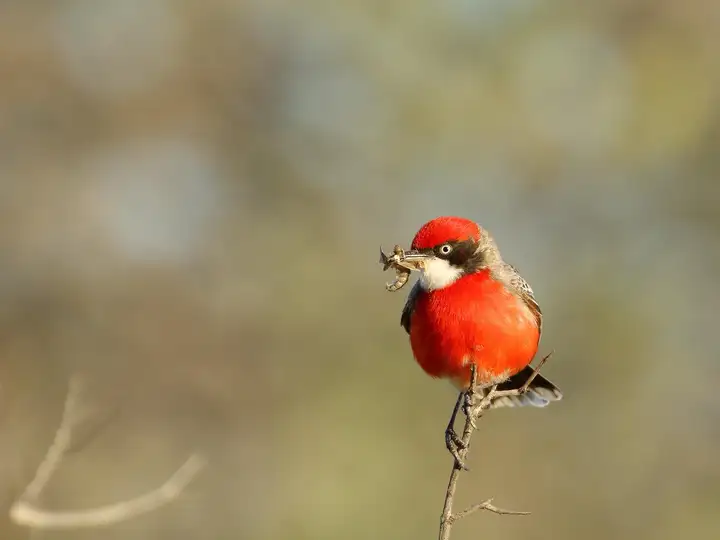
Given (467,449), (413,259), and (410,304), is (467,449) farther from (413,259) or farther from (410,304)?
(410,304)

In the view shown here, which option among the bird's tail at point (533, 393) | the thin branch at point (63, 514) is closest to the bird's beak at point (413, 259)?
the bird's tail at point (533, 393)

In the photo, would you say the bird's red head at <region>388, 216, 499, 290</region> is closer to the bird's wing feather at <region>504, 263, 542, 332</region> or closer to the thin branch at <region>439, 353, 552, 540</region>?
the bird's wing feather at <region>504, 263, 542, 332</region>

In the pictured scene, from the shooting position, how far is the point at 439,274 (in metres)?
5.88

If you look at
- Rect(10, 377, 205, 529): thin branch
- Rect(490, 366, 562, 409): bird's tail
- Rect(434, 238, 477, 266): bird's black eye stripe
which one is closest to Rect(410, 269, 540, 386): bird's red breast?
Rect(434, 238, 477, 266): bird's black eye stripe

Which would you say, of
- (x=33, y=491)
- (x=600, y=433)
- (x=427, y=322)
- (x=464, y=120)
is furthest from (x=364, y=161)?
(x=33, y=491)

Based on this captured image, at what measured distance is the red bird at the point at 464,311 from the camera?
571 centimetres

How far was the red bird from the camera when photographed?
18.7 ft

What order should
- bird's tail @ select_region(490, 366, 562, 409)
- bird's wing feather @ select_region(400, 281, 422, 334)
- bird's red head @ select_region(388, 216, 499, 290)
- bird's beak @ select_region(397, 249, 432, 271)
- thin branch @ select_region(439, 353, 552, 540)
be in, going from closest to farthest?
thin branch @ select_region(439, 353, 552, 540) < bird's beak @ select_region(397, 249, 432, 271) < bird's red head @ select_region(388, 216, 499, 290) < bird's wing feather @ select_region(400, 281, 422, 334) < bird's tail @ select_region(490, 366, 562, 409)

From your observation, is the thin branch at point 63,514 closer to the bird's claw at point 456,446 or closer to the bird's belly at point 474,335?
the bird's claw at point 456,446

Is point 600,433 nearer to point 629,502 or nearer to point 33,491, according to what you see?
point 629,502

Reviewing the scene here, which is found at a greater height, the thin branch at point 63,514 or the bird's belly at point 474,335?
the bird's belly at point 474,335

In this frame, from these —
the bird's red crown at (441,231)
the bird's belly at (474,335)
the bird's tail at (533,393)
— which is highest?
the bird's tail at (533,393)

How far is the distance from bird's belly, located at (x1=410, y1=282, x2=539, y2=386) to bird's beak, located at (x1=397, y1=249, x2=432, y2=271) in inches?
8.2

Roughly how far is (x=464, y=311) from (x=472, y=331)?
12 centimetres
